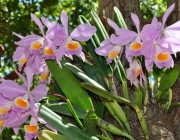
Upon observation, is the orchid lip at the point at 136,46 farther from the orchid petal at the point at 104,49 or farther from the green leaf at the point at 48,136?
the green leaf at the point at 48,136

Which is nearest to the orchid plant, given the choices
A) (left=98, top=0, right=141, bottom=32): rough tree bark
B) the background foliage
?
(left=98, top=0, right=141, bottom=32): rough tree bark

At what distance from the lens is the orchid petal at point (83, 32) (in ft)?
3.04

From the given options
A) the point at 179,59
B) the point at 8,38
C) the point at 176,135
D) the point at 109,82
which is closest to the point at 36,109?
the point at 109,82

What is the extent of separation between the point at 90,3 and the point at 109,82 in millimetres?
2210

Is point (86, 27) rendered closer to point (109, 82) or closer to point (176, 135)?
point (109, 82)

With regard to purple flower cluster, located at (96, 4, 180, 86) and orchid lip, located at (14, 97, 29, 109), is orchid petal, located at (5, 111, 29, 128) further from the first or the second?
purple flower cluster, located at (96, 4, 180, 86)

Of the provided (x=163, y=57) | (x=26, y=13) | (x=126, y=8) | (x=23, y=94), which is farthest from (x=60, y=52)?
(x=26, y=13)

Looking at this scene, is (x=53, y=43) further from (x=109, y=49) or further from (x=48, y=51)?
(x=109, y=49)

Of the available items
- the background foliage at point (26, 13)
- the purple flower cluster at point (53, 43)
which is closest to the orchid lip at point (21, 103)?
the purple flower cluster at point (53, 43)

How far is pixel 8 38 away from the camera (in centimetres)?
271

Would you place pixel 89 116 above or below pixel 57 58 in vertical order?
below

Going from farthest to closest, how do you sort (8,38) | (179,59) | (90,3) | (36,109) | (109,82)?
1. (90,3)
2. (8,38)
3. (179,59)
4. (109,82)
5. (36,109)

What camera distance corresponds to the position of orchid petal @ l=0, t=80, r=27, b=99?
33.9 inches

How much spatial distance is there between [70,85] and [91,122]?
0.12 metres
